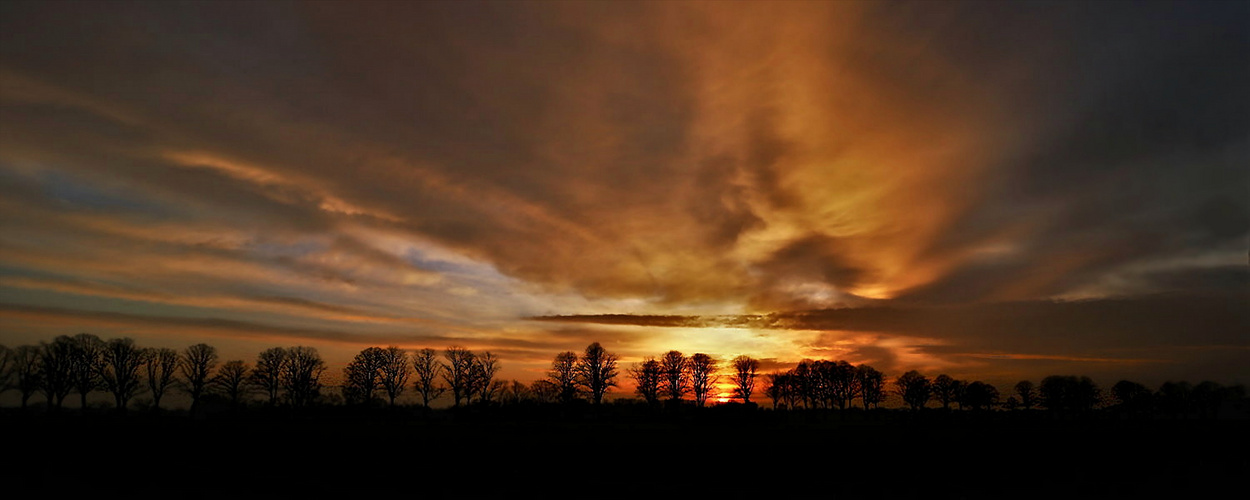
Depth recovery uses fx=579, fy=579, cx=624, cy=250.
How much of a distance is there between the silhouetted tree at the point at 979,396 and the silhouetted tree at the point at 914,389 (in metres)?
10.6

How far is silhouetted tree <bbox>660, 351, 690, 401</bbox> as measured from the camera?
158m

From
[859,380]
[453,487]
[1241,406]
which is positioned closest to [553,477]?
[453,487]

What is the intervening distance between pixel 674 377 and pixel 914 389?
282 ft

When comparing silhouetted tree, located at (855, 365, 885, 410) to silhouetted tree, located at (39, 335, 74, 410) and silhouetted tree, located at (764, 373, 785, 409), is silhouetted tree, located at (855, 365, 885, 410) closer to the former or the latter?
silhouetted tree, located at (764, 373, 785, 409)

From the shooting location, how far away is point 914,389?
187750mm

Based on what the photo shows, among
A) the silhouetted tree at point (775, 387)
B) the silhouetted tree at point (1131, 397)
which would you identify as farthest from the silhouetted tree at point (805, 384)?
the silhouetted tree at point (1131, 397)

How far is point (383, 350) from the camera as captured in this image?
152 m

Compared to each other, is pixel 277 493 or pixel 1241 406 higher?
pixel 277 493

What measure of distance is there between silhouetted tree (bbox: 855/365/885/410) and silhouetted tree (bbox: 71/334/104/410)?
635ft

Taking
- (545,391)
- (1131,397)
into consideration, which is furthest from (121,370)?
(1131,397)

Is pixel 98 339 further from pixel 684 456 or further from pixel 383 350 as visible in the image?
pixel 684 456

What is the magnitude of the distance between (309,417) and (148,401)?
47.4m

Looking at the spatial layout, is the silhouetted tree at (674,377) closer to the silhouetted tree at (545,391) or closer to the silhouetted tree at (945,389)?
the silhouetted tree at (545,391)

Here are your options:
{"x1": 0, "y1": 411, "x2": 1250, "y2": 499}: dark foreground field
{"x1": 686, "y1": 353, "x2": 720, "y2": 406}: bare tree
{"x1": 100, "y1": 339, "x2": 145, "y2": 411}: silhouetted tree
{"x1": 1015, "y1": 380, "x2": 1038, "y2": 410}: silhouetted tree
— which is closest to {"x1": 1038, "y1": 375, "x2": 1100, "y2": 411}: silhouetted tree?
{"x1": 1015, "y1": 380, "x2": 1038, "y2": 410}: silhouetted tree
